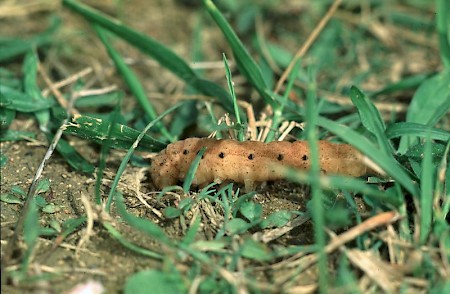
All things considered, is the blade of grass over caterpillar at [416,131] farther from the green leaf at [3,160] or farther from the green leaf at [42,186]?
the green leaf at [3,160]

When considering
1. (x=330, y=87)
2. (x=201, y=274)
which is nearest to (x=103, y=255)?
(x=201, y=274)

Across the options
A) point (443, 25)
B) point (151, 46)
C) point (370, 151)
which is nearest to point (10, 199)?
point (151, 46)

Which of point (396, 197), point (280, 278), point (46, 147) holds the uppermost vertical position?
point (396, 197)

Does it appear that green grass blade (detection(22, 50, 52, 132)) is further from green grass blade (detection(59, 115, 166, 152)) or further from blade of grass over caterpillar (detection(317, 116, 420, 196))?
blade of grass over caterpillar (detection(317, 116, 420, 196))

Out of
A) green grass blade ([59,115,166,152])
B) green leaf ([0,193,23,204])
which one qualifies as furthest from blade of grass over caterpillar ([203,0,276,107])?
green leaf ([0,193,23,204])

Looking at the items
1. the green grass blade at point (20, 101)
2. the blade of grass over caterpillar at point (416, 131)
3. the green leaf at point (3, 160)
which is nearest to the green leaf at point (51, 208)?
the green leaf at point (3, 160)

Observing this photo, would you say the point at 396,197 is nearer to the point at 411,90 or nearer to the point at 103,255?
the point at 103,255
